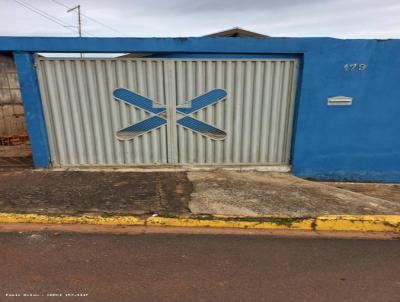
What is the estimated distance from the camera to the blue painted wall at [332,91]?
4.96 m

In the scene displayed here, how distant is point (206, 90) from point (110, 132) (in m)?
2.01

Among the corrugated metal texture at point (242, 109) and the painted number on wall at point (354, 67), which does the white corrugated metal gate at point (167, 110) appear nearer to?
the corrugated metal texture at point (242, 109)

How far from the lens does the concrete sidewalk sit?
4.04 metres

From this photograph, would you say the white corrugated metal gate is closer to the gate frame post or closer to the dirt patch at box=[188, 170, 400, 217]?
the gate frame post

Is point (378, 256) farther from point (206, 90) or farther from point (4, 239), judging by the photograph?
point (4, 239)

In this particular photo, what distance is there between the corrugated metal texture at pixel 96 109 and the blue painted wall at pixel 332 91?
35cm

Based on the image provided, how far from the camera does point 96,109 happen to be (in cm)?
532

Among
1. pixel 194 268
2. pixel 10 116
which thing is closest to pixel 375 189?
pixel 194 268

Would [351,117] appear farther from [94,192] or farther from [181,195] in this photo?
[94,192]

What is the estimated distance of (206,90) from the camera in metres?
5.33

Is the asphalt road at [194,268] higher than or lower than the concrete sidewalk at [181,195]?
→ lower

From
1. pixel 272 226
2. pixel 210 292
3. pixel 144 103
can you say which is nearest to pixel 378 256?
pixel 272 226

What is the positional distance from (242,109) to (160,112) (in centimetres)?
158

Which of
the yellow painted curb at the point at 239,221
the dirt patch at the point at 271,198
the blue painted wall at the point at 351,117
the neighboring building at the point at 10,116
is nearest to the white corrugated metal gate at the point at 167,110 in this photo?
the blue painted wall at the point at 351,117
